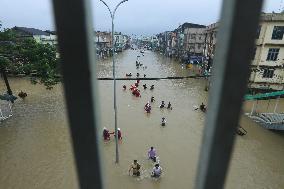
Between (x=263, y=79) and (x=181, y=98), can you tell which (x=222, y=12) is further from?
(x=263, y=79)

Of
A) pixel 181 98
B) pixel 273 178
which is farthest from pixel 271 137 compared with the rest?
pixel 181 98

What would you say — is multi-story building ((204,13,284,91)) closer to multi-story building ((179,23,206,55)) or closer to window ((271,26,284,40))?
window ((271,26,284,40))

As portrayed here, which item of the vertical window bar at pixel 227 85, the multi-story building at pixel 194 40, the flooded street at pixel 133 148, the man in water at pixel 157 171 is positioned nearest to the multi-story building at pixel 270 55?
the flooded street at pixel 133 148

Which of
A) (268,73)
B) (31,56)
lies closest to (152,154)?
(31,56)

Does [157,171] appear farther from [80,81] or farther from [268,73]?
[268,73]

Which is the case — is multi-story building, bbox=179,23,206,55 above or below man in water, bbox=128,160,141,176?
above

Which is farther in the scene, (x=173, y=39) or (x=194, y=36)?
(x=173, y=39)

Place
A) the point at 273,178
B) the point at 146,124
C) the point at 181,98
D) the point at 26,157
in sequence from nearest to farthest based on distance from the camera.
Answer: the point at 273,178 → the point at 26,157 → the point at 146,124 → the point at 181,98

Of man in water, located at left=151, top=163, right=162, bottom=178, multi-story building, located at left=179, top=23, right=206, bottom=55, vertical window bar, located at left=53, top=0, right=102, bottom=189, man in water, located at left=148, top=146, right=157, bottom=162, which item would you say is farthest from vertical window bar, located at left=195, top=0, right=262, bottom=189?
multi-story building, located at left=179, top=23, right=206, bottom=55
